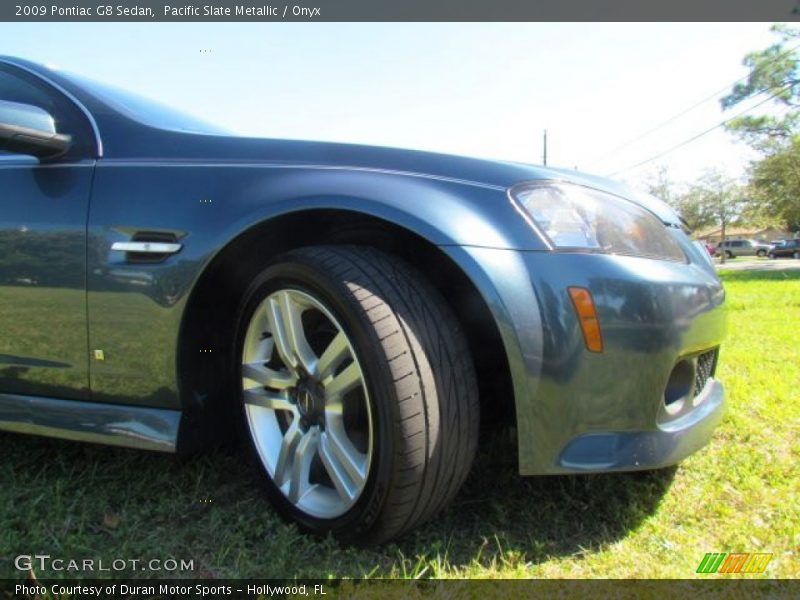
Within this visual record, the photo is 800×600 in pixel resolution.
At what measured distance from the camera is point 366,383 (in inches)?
63.4

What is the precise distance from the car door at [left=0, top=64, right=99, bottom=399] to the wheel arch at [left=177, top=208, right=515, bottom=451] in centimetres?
37

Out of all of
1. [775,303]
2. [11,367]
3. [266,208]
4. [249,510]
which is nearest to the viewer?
[266,208]

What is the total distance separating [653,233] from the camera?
Result: 1.88 m

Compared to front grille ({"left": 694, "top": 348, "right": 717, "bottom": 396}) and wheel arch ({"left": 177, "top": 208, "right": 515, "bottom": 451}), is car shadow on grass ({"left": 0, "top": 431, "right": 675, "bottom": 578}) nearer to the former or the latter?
wheel arch ({"left": 177, "top": 208, "right": 515, "bottom": 451})

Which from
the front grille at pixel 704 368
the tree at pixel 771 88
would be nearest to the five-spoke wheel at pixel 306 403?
the front grille at pixel 704 368

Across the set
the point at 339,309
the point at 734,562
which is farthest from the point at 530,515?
the point at 339,309

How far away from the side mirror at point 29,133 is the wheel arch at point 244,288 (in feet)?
2.42

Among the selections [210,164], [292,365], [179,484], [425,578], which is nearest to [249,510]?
[179,484]

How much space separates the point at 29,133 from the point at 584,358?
1842 mm

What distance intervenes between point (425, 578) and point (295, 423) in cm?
57

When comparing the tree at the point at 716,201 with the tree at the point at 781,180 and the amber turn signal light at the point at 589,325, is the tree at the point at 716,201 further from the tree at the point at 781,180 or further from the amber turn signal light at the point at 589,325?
the amber turn signal light at the point at 589,325

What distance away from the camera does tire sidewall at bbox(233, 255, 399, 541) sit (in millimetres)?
1567

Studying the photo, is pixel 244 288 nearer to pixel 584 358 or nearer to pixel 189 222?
pixel 189 222

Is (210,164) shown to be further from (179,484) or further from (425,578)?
(425,578)
